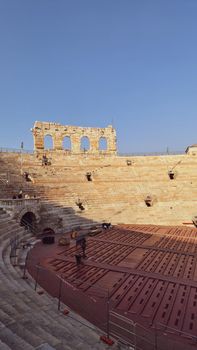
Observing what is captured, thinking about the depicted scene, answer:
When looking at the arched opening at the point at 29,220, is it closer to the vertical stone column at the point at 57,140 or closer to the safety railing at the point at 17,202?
the safety railing at the point at 17,202

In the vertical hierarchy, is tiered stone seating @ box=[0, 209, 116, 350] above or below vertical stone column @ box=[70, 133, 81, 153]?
below

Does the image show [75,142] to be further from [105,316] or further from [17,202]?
[105,316]

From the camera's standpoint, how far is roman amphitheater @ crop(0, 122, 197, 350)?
809 centimetres

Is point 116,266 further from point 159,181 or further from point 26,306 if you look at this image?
point 159,181

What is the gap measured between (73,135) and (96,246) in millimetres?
19365

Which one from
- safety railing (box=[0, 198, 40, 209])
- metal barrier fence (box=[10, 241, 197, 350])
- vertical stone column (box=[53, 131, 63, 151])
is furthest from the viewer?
vertical stone column (box=[53, 131, 63, 151])

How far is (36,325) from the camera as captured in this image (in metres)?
7.05

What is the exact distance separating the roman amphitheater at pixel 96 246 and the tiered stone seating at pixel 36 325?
0.04m

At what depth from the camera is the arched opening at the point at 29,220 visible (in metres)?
22.2

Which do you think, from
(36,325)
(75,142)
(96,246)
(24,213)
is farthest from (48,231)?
(36,325)

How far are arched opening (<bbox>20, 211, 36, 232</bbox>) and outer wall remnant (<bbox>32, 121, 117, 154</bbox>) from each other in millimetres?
12962

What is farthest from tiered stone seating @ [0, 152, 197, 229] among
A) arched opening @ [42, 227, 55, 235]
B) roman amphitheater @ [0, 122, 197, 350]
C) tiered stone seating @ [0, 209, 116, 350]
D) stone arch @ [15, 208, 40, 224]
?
tiered stone seating @ [0, 209, 116, 350]

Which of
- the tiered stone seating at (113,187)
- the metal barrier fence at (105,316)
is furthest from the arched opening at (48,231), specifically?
the metal barrier fence at (105,316)

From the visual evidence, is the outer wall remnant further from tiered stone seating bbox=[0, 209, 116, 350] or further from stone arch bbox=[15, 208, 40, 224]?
tiered stone seating bbox=[0, 209, 116, 350]
